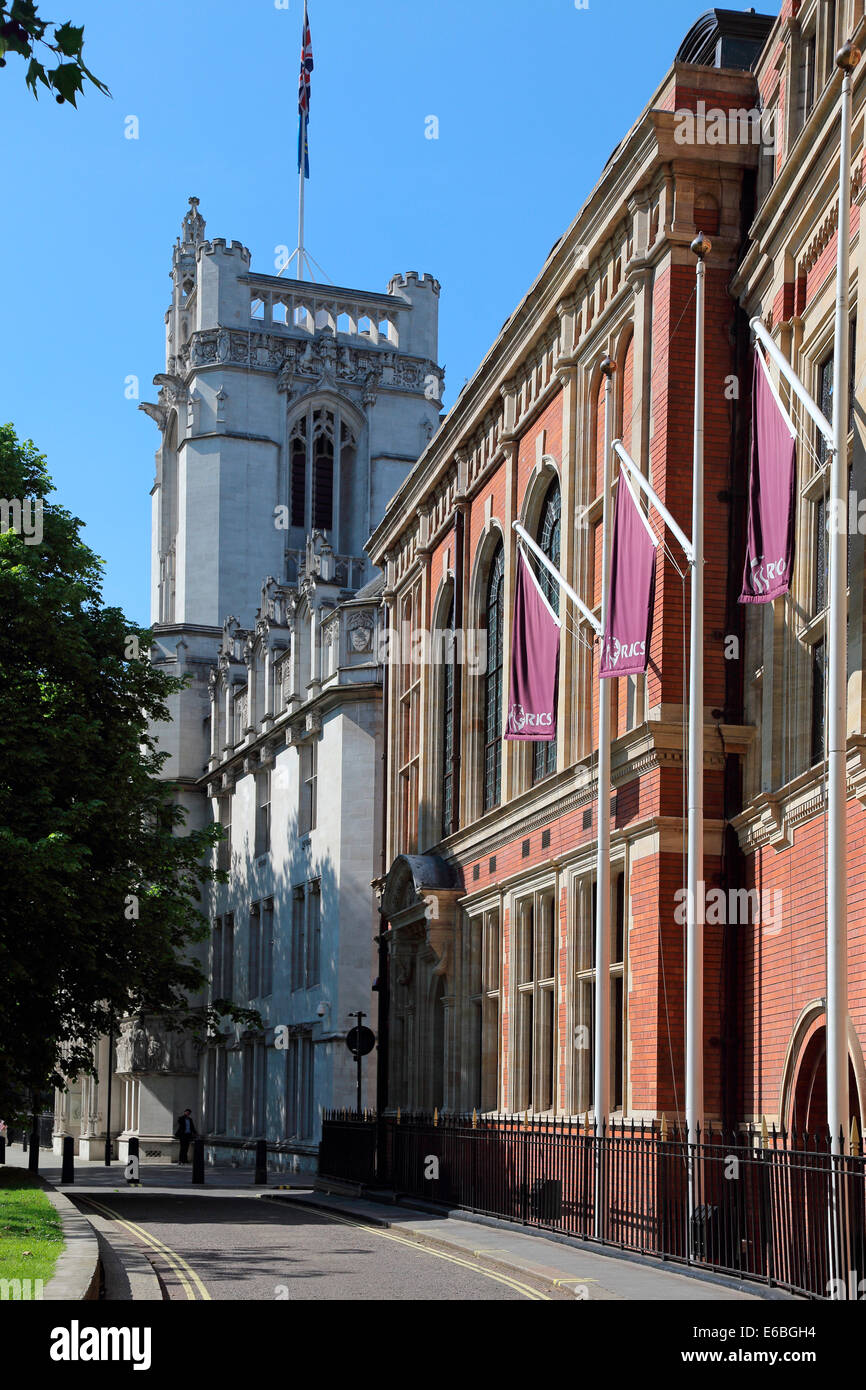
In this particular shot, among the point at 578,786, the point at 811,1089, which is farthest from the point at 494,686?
the point at 811,1089

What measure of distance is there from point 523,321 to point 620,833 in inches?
Answer: 407

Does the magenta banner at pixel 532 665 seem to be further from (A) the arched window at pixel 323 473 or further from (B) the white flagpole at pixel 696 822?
(A) the arched window at pixel 323 473

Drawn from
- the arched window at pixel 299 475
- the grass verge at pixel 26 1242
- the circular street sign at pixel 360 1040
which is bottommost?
the grass verge at pixel 26 1242

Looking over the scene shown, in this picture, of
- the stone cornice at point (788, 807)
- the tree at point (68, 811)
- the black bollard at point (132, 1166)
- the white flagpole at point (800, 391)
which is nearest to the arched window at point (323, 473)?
the tree at point (68, 811)

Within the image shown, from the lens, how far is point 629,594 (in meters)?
21.8

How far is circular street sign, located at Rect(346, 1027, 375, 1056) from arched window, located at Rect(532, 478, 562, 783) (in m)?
9.80

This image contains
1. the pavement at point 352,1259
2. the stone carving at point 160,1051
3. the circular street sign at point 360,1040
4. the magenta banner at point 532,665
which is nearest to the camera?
the pavement at point 352,1259

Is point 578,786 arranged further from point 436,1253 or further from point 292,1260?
point 292,1260

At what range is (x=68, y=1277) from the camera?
42.9 feet

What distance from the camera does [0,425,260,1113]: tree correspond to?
30969mm

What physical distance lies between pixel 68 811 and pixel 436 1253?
13672 millimetres

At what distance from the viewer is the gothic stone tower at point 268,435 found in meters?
64.8

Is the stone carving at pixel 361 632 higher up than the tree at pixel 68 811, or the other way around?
the stone carving at pixel 361 632

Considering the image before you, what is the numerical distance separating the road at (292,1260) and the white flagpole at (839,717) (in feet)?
11.0
